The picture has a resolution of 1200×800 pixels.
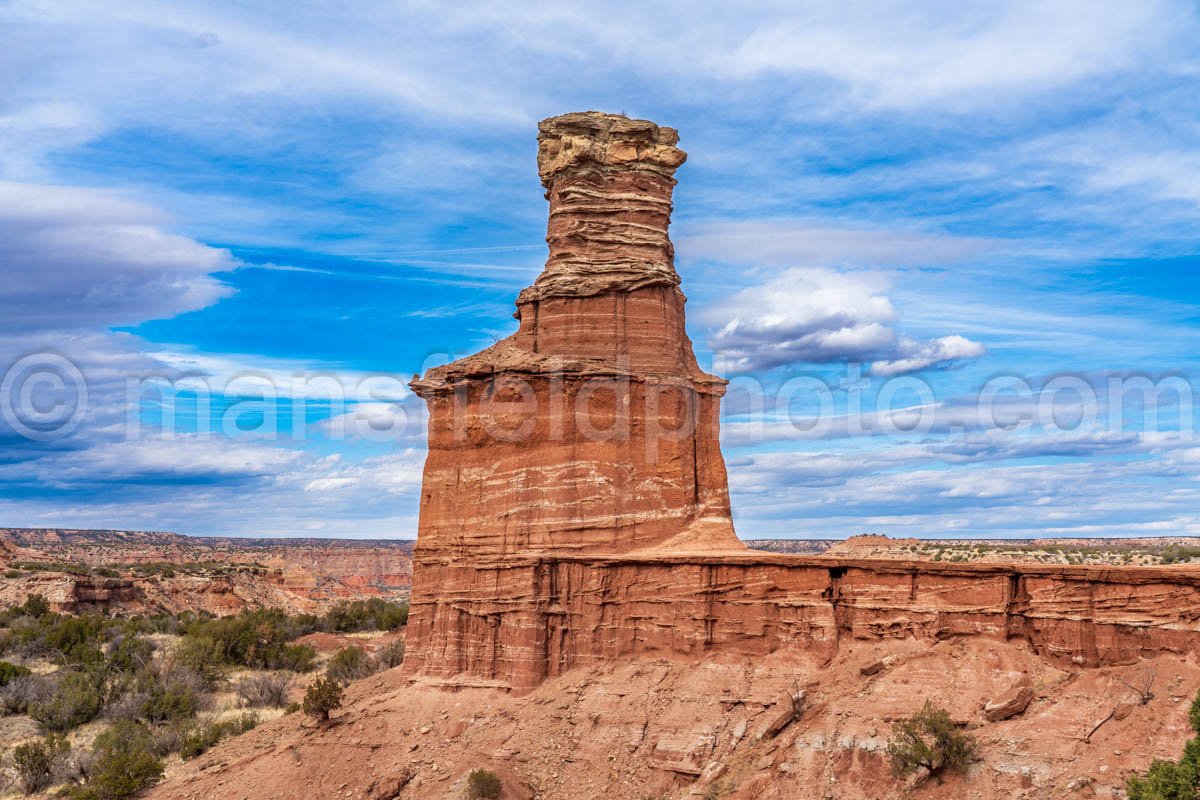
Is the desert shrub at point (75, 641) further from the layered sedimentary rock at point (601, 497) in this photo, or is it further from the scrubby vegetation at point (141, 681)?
the layered sedimentary rock at point (601, 497)

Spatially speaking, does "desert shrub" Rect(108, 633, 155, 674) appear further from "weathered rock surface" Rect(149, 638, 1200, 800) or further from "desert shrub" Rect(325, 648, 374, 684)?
"weathered rock surface" Rect(149, 638, 1200, 800)

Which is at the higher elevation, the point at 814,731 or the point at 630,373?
the point at 630,373

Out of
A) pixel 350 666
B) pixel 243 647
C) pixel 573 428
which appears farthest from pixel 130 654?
Result: pixel 573 428

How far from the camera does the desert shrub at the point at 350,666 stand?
151 feet

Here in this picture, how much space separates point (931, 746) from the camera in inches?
874

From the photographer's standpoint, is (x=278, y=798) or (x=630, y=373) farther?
(x=630, y=373)

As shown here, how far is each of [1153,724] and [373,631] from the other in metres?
55.3

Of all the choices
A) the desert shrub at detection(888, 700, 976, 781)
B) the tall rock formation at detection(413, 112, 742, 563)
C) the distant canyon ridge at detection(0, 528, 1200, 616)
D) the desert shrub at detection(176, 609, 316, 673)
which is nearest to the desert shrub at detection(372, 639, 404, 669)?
the desert shrub at detection(176, 609, 316, 673)

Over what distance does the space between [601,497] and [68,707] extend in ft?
82.8

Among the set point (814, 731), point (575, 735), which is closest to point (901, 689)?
point (814, 731)

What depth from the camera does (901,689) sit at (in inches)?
955

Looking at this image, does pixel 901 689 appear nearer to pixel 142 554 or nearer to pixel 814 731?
pixel 814 731

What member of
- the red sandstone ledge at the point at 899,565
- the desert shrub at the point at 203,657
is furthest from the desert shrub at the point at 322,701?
the desert shrub at the point at 203,657

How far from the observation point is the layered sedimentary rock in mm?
27688
